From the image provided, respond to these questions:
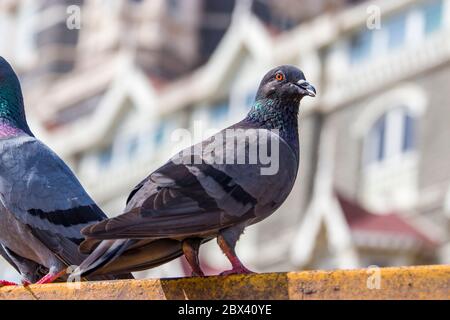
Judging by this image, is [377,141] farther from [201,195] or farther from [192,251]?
[201,195]

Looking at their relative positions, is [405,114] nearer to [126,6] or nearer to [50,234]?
[126,6]

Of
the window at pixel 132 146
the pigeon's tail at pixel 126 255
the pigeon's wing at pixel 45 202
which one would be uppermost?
the pigeon's wing at pixel 45 202

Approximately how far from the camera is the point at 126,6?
55.5m

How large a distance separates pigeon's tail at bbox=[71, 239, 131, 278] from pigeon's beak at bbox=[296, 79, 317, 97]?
134 cm

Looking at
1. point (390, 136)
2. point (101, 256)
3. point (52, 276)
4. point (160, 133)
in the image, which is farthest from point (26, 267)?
point (160, 133)

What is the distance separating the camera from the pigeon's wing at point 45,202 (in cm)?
730

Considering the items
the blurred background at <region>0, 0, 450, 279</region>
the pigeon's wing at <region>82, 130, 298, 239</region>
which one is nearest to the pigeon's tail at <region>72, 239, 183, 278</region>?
the pigeon's wing at <region>82, 130, 298, 239</region>

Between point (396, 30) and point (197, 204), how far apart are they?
30257mm

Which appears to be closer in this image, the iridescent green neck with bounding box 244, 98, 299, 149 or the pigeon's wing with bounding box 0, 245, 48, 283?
the iridescent green neck with bounding box 244, 98, 299, 149

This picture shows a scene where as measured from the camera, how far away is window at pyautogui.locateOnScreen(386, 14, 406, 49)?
3566cm

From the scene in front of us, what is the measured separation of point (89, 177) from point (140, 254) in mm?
37209

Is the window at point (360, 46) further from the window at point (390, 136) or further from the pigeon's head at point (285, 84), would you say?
the pigeon's head at point (285, 84)

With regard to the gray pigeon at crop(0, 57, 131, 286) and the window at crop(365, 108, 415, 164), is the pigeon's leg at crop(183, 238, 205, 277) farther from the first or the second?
the window at crop(365, 108, 415, 164)

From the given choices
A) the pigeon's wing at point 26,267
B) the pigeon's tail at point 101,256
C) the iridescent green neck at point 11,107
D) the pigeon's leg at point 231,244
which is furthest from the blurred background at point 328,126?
the pigeon's tail at point 101,256
